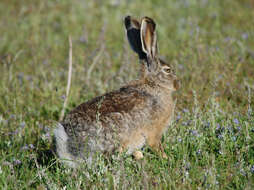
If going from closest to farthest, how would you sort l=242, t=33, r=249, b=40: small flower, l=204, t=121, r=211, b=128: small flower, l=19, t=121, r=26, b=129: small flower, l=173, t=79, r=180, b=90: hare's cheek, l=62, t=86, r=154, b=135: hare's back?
l=62, t=86, r=154, b=135: hare's back, l=204, t=121, r=211, b=128: small flower, l=19, t=121, r=26, b=129: small flower, l=173, t=79, r=180, b=90: hare's cheek, l=242, t=33, r=249, b=40: small flower

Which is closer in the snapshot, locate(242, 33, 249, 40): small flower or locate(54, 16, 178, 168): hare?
locate(54, 16, 178, 168): hare

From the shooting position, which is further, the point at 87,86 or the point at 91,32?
the point at 91,32

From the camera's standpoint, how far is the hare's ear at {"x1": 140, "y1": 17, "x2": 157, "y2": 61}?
5445mm

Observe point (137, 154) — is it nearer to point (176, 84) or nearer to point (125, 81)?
point (176, 84)

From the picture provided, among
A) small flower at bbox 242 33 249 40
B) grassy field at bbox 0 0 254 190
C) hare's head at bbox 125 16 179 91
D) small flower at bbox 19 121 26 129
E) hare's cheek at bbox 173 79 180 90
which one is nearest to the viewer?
grassy field at bbox 0 0 254 190

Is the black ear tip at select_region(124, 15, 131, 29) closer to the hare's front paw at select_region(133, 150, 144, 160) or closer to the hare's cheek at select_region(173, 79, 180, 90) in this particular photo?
the hare's cheek at select_region(173, 79, 180, 90)

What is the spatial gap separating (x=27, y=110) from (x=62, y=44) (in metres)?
2.96

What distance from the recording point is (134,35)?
232 inches

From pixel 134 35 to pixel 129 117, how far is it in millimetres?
1495

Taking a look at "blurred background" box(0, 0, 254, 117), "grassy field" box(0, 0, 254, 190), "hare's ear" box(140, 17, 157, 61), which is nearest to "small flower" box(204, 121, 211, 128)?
"grassy field" box(0, 0, 254, 190)

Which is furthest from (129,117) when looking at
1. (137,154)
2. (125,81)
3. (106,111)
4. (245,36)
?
(245,36)

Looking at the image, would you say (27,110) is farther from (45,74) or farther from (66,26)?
(66,26)

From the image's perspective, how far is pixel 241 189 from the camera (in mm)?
3844

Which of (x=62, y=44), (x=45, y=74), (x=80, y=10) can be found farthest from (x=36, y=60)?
(x=80, y=10)
